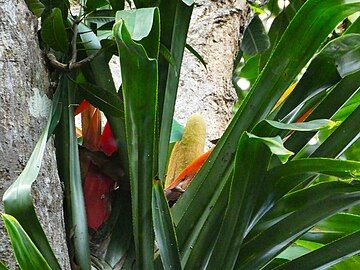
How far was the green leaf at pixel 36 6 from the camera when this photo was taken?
76cm

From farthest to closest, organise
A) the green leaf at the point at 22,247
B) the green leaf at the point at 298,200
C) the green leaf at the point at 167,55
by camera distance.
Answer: the green leaf at the point at 167,55, the green leaf at the point at 298,200, the green leaf at the point at 22,247

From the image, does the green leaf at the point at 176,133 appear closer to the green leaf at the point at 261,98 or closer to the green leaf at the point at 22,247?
the green leaf at the point at 261,98

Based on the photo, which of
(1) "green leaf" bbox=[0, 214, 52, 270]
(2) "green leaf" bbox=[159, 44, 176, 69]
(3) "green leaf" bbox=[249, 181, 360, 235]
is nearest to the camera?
(1) "green leaf" bbox=[0, 214, 52, 270]

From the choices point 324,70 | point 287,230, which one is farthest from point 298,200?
point 324,70

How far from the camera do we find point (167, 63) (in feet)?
2.63

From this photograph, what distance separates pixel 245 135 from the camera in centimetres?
59

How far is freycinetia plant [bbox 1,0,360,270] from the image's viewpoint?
60 centimetres

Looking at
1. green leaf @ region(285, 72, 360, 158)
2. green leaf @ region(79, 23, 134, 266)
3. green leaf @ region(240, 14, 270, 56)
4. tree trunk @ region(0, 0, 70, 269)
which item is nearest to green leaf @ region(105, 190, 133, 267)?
green leaf @ region(79, 23, 134, 266)

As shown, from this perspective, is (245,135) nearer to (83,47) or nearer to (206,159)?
(206,159)

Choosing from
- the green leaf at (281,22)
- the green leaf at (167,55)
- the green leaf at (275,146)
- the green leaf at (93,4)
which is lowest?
the green leaf at (275,146)

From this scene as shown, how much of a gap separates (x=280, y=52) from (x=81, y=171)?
0.28 m

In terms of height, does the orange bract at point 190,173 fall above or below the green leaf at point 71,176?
above

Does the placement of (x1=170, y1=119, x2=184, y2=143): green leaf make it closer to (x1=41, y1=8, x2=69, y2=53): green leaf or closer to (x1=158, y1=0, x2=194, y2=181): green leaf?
(x1=158, y1=0, x2=194, y2=181): green leaf

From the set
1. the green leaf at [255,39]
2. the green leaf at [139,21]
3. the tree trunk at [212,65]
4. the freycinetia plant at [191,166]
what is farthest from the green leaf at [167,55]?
the green leaf at [255,39]
